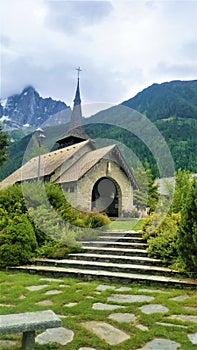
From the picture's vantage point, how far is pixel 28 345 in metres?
2.87

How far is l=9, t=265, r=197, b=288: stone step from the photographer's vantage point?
5990mm

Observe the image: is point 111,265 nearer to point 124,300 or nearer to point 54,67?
point 124,300

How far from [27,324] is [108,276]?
12.8 feet

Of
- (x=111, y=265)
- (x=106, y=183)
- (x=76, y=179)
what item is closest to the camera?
(x=111, y=265)

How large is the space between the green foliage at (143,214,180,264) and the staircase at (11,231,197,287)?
0.22m

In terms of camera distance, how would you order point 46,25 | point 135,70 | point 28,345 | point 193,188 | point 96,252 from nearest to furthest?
point 28,345 → point 46,25 → point 193,188 → point 96,252 → point 135,70

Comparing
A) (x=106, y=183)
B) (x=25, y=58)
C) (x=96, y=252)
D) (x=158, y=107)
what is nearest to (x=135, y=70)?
(x=25, y=58)

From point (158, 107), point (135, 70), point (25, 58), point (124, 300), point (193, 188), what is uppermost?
point (158, 107)

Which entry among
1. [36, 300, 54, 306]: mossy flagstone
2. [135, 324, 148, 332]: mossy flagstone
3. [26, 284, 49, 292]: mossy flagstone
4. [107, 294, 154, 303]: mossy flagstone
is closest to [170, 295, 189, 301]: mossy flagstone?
[107, 294, 154, 303]: mossy flagstone

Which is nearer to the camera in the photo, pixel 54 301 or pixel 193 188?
pixel 54 301

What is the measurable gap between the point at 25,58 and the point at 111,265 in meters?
4.70

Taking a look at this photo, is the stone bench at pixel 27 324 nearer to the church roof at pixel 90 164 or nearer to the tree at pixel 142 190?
the church roof at pixel 90 164

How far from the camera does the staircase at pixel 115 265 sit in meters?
6.34

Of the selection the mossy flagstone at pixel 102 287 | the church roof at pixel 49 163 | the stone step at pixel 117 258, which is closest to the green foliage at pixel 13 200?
the stone step at pixel 117 258
